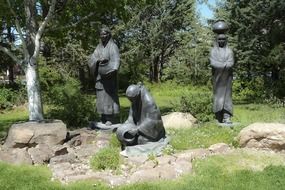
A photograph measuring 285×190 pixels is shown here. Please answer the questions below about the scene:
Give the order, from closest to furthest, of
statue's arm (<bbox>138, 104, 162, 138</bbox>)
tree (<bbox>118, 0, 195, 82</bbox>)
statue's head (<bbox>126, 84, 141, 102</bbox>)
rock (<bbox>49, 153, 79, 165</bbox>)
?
rock (<bbox>49, 153, 79, 165</bbox>) < statue's head (<bbox>126, 84, 141, 102</bbox>) < statue's arm (<bbox>138, 104, 162, 138</bbox>) < tree (<bbox>118, 0, 195, 82</bbox>)

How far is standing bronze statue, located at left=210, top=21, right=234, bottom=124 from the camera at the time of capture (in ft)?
37.7

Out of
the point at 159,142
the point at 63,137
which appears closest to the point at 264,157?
the point at 159,142

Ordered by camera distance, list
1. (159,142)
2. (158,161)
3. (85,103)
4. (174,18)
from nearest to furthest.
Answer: (158,161) < (159,142) < (85,103) < (174,18)

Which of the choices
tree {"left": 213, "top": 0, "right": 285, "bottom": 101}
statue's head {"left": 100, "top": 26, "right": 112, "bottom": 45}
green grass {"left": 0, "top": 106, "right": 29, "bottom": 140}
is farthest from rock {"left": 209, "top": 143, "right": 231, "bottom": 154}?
tree {"left": 213, "top": 0, "right": 285, "bottom": 101}

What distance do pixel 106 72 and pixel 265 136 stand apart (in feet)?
15.0

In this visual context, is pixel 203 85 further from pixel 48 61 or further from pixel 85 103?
pixel 85 103

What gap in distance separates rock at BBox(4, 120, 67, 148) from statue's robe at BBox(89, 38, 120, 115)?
195 centimetres

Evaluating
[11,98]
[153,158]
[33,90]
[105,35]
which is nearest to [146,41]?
[11,98]

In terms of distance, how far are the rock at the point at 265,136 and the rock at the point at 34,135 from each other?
13.2 ft

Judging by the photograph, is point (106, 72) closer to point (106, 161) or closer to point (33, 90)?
point (33, 90)

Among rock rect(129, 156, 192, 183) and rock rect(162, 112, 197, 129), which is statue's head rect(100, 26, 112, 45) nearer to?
rock rect(162, 112, 197, 129)

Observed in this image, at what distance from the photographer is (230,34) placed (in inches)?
974

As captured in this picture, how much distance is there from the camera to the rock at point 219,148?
950 centimetres

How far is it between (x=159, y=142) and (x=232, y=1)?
53.8 feet
